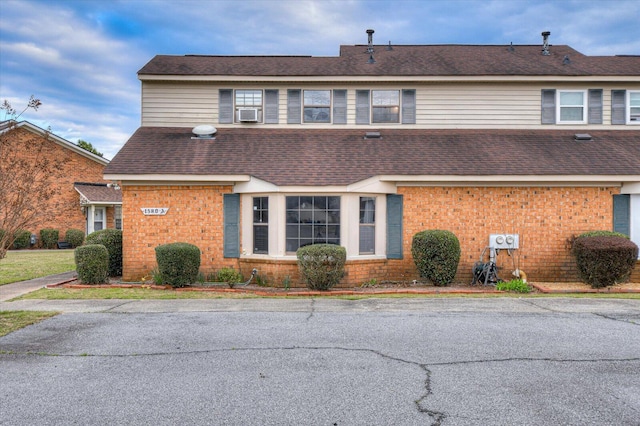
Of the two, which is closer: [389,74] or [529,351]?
[529,351]

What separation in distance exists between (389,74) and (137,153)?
8.03m

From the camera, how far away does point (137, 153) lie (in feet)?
48.0

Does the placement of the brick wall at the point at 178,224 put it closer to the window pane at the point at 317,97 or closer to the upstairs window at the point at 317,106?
the upstairs window at the point at 317,106

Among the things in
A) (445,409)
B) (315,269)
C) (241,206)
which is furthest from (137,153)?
(445,409)

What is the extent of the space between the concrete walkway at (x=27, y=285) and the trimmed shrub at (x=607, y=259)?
13.6m

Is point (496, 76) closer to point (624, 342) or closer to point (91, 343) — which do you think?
point (624, 342)

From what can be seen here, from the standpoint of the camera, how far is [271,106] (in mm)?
16516

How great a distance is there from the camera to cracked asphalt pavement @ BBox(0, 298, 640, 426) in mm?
4633

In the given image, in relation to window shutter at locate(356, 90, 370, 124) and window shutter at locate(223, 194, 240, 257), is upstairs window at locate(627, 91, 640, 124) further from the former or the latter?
window shutter at locate(223, 194, 240, 257)

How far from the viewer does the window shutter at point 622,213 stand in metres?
13.9

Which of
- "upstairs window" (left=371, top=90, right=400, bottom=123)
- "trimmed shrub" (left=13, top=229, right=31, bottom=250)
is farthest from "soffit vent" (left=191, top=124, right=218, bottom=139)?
"trimmed shrub" (left=13, top=229, right=31, bottom=250)

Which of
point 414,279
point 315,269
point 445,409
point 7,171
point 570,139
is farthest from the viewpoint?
point 570,139

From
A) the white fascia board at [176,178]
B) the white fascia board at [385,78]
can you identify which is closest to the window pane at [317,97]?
the white fascia board at [385,78]

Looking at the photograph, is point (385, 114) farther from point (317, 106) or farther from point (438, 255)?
point (438, 255)
